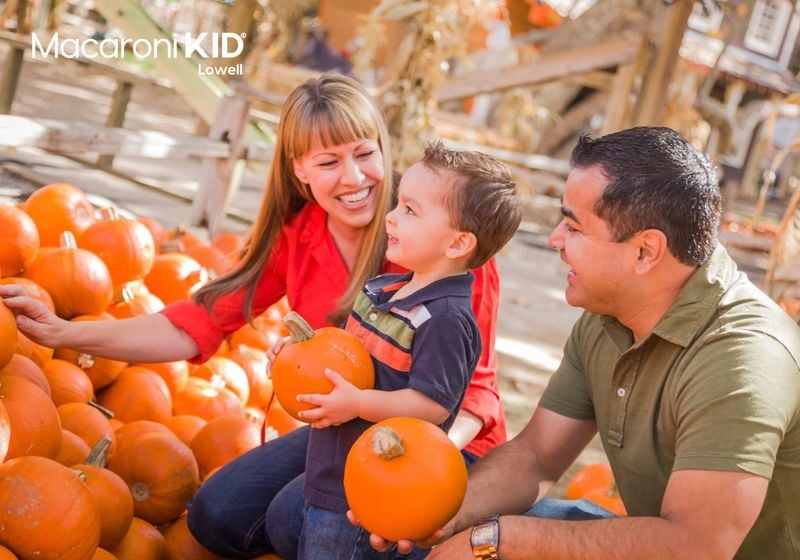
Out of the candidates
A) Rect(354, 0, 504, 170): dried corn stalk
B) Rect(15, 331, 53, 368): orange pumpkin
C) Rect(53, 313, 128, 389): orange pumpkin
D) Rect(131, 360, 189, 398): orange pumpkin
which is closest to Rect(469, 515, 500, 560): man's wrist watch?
Rect(15, 331, 53, 368): orange pumpkin

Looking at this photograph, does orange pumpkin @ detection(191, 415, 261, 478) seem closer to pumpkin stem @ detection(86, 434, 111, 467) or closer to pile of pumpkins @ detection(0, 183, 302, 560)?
pile of pumpkins @ detection(0, 183, 302, 560)

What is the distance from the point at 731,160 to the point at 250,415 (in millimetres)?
33122

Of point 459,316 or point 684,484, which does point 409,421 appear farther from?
point 684,484

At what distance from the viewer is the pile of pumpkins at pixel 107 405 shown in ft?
7.75

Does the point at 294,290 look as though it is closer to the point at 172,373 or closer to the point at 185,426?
the point at 185,426

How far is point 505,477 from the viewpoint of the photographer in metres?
2.65

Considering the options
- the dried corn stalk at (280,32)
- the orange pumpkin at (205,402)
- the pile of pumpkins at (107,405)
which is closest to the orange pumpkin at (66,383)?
the pile of pumpkins at (107,405)

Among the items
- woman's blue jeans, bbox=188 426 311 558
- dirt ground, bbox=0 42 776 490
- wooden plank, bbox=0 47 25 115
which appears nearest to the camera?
woman's blue jeans, bbox=188 426 311 558

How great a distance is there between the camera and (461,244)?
8.30ft

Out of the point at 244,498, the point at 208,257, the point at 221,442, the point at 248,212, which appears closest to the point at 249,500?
the point at 244,498

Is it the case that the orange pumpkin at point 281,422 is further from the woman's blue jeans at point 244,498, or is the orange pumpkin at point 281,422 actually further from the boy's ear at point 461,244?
the boy's ear at point 461,244

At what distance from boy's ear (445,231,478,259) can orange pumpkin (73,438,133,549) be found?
1.08 meters

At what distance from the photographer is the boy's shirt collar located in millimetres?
2467

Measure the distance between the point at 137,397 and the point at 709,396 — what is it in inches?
81.8
